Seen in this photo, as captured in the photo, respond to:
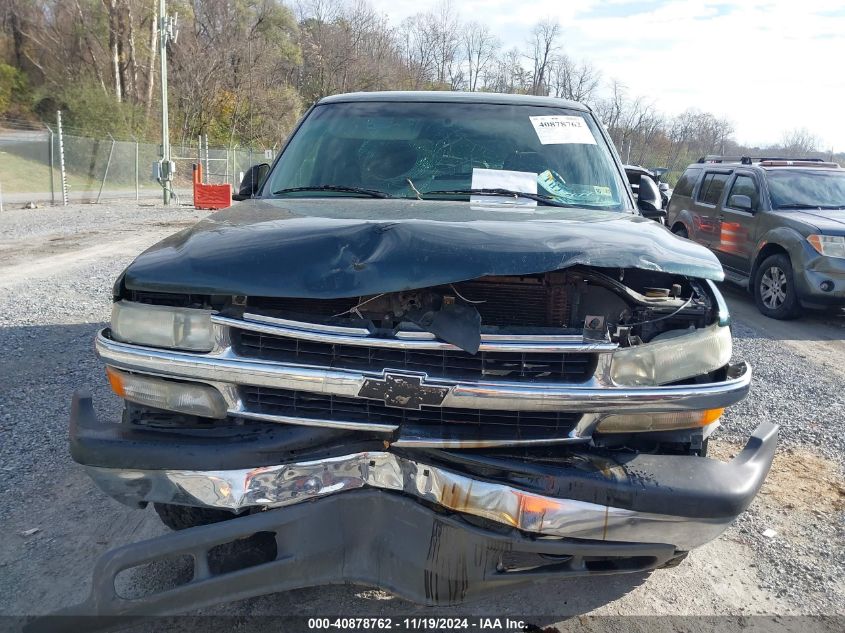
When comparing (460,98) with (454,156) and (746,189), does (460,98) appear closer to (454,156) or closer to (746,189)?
(454,156)

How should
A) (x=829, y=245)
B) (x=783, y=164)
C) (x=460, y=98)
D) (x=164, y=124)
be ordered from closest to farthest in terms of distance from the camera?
(x=460, y=98) < (x=829, y=245) < (x=783, y=164) < (x=164, y=124)

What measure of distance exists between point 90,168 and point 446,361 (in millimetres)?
25755

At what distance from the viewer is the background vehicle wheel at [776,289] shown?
25.8 ft

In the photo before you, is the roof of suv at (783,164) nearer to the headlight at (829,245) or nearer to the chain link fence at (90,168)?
the headlight at (829,245)

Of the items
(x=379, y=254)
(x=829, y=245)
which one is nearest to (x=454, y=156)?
(x=379, y=254)

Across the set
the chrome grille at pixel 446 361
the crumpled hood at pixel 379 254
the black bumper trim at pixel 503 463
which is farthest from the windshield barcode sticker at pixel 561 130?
the black bumper trim at pixel 503 463

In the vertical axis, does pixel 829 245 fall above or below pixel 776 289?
above

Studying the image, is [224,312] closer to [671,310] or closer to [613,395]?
[613,395]

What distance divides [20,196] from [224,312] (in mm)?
21526

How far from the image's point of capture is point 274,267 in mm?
2129

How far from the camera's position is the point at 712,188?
33.1 feet

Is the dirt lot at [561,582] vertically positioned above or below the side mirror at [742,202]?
below

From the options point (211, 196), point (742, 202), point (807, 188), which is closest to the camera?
point (742, 202)

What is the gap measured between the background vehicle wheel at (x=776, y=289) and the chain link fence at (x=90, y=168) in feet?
39.1
